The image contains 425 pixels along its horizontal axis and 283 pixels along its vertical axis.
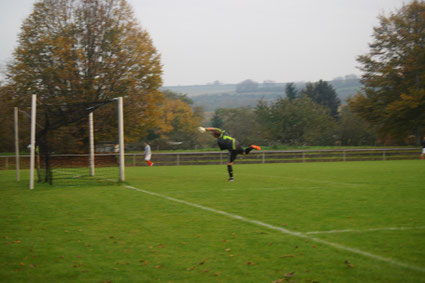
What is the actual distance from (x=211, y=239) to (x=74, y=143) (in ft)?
77.4

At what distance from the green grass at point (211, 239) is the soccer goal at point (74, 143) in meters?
5.07

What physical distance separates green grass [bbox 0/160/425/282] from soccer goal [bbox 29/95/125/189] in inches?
200

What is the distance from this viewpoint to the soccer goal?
15.4m

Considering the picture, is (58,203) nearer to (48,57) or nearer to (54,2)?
(48,57)

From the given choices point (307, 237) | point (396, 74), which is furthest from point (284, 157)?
point (307, 237)

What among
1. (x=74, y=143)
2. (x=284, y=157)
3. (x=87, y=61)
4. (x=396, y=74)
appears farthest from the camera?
(x=396, y=74)

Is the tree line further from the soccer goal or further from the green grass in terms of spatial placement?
the green grass

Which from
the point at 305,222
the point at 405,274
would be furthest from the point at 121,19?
the point at 405,274

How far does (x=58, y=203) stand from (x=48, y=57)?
23.1 metres

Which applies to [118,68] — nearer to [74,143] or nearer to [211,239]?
[74,143]

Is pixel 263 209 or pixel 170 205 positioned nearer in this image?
pixel 263 209

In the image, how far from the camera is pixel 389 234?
6.21m

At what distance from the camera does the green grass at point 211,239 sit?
453cm

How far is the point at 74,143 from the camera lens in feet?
90.6
